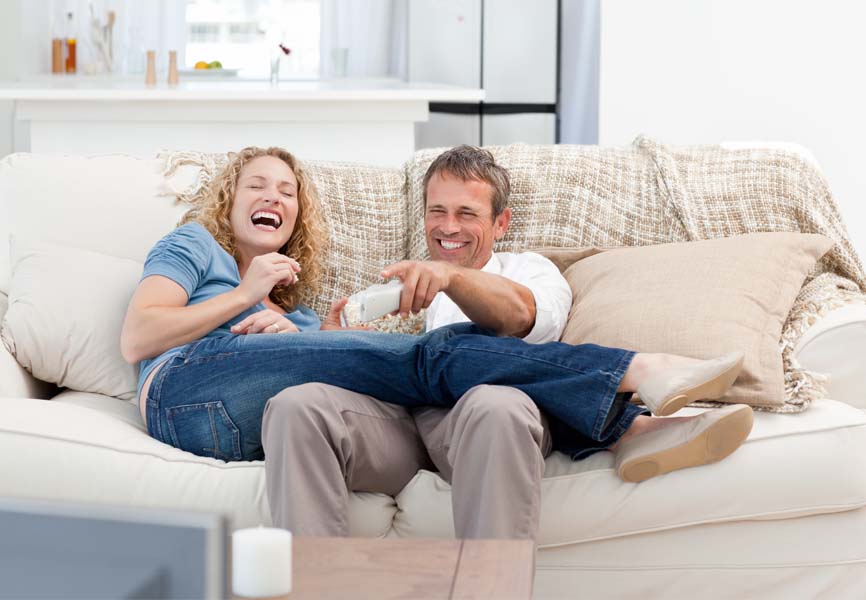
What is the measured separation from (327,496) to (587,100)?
391cm

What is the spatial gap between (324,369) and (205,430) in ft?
0.76

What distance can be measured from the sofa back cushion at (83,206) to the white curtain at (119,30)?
3.71 m

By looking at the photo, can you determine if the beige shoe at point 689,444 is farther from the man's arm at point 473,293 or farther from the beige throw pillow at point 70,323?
the beige throw pillow at point 70,323

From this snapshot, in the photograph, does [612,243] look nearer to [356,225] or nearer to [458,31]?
[356,225]

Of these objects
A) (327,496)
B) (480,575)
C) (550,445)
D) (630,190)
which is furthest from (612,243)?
(480,575)

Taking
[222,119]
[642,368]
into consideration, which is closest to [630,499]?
[642,368]

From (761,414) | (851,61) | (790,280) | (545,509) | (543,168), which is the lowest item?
(545,509)

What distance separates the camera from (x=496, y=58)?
5395mm

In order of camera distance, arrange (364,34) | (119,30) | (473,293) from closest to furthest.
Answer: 1. (473,293)
2. (119,30)
3. (364,34)

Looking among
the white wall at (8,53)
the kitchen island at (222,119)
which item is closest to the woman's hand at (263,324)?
the kitchen island at (222,119)

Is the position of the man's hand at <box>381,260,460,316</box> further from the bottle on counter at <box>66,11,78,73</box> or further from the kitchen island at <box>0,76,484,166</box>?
the bottle on counter at <box>66,11,78,73</box>

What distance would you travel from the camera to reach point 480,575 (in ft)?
3.82

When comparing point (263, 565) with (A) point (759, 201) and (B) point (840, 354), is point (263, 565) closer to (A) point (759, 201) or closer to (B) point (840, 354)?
(B) point (840, 354)

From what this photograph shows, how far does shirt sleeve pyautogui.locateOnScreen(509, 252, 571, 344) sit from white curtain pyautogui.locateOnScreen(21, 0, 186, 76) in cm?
427
